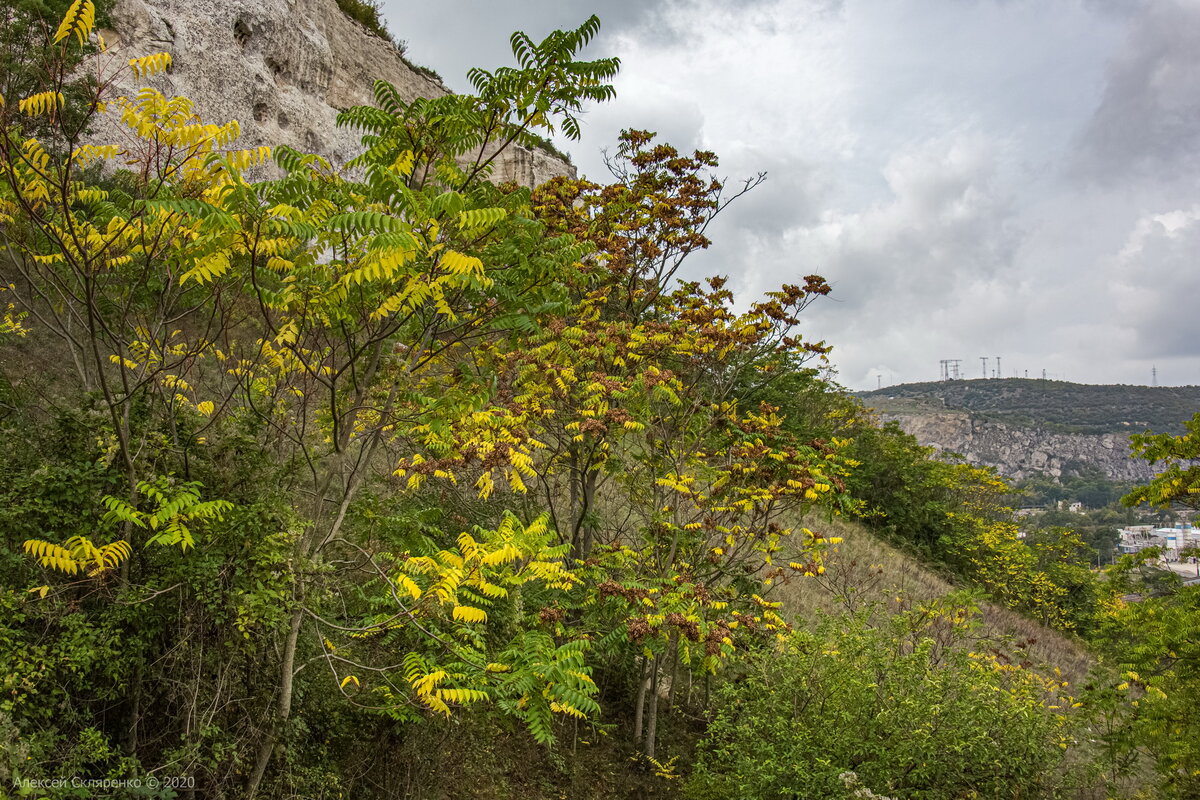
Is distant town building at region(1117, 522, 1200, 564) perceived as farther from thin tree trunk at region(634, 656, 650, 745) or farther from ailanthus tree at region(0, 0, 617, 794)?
ailanthus tree at region(0, 0, 617, 794)

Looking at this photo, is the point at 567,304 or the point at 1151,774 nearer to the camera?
the point at 567,304

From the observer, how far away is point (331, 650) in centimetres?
433

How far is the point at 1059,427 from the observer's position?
115m

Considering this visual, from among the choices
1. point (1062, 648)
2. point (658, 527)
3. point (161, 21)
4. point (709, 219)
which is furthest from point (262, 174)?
point (1062, 648)

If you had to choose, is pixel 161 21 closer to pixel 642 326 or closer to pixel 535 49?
pixel 642 326

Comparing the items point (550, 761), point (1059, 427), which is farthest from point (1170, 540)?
point (1059, 427)

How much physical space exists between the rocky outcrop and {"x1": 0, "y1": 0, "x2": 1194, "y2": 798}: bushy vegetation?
363 feet

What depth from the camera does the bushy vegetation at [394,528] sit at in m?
3.35

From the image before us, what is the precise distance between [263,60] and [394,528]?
18.3 meters

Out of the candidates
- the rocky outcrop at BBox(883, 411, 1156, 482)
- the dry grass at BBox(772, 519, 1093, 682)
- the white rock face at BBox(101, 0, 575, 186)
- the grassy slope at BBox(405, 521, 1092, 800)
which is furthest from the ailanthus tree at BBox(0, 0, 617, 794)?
the rocky outcrop at BBox(883, 411, 1156, 482)

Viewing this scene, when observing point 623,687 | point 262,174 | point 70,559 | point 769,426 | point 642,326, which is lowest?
point 623,687

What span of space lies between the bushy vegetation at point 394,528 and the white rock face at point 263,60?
1227cm

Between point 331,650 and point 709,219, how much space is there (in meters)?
7.26

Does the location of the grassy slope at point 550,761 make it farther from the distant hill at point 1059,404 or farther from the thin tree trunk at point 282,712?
the distant hill at point 1059,404
